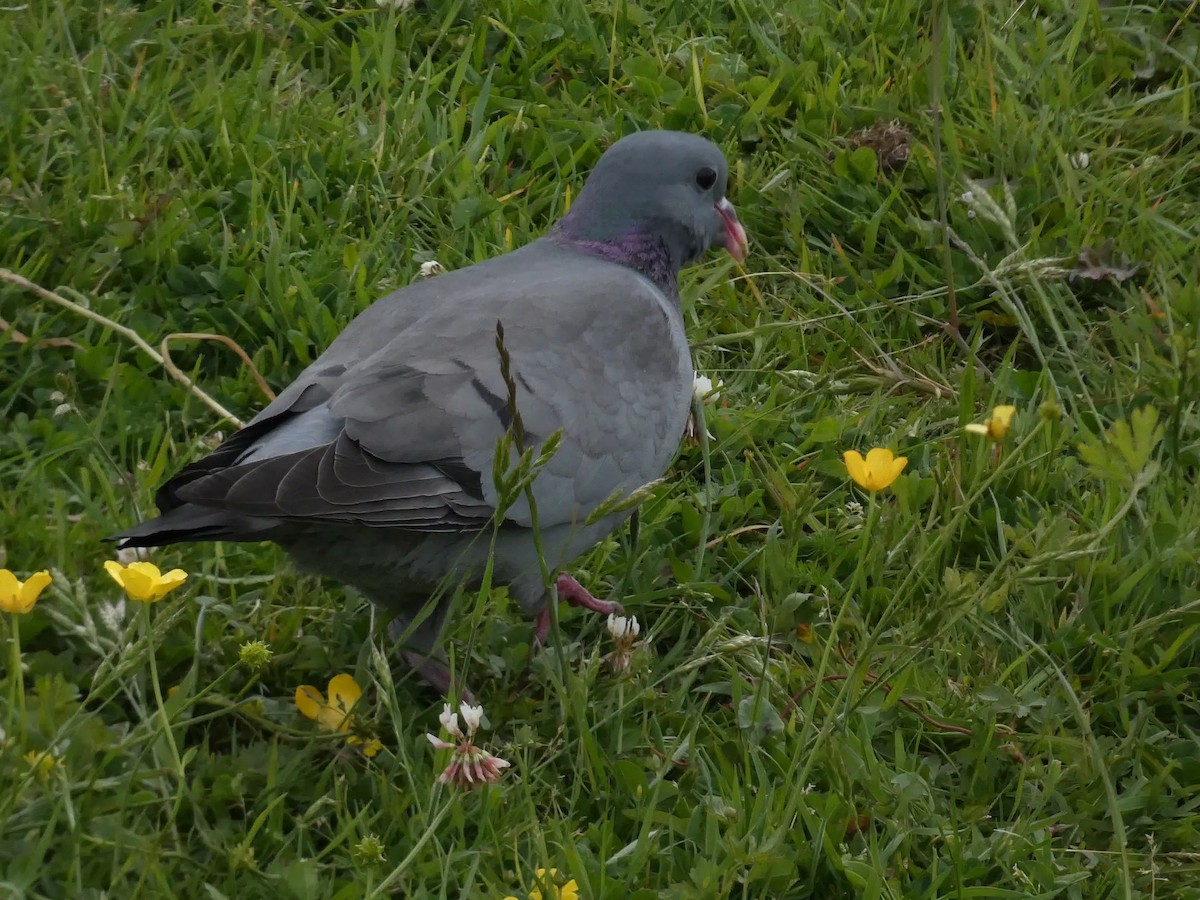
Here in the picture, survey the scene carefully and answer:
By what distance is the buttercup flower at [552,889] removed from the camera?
2664 mm

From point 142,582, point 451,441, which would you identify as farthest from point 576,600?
point 142,582

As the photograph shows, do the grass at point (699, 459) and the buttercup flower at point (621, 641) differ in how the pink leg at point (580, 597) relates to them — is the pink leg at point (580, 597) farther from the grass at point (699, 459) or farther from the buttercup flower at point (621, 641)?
the buttercup flower at point (621, 641)

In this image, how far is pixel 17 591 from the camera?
253 cm

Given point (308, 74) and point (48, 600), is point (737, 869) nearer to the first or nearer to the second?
point (48, 600)

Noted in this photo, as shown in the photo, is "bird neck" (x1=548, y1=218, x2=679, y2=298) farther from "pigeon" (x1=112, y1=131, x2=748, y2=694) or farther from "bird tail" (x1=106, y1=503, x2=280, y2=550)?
"bird tail" (x1=106, y1=503, x2=280, y2=550)

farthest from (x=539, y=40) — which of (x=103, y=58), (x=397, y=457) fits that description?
(x=397, y=457)

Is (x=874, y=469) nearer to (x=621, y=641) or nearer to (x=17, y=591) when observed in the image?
(x=621, y=641)

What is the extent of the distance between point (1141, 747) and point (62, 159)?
3258 mm

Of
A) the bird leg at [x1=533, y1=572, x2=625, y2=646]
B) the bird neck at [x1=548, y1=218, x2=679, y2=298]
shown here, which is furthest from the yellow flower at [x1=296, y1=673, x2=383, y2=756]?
the bird neck at [x1=548, y1=218, x2=679, y2=298]

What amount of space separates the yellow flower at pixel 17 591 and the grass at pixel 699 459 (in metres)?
0.07

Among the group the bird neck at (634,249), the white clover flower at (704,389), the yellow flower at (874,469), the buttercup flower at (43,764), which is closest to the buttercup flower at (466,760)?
the buttercup flower at (43,764)

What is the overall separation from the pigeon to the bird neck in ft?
0.16

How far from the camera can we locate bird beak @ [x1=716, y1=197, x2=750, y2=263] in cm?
415

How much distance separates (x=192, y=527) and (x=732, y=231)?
6.06ft
